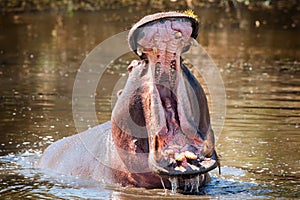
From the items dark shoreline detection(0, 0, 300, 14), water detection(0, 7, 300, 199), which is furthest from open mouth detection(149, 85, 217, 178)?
dark shoreline detection(0, 0, 300, 14)

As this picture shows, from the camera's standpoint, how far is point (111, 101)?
11.2 m

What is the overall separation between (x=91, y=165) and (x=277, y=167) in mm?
1839

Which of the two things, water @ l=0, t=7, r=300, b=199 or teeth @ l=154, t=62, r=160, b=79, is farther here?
water @ l=0, t=7, r=300, b=199

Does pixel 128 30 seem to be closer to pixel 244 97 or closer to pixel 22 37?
pixel 244 97

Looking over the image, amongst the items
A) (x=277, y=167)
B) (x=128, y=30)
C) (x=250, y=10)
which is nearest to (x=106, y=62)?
(x=277, y=167)

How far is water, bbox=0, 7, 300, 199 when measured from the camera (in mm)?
6688

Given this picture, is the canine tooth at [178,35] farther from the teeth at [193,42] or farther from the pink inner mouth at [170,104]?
the teeth at [193,42]

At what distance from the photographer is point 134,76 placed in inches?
227

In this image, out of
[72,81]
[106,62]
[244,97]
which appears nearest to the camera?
[244,97]

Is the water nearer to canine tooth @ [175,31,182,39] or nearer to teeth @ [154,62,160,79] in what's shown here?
teeth @ [154,62,160,79]

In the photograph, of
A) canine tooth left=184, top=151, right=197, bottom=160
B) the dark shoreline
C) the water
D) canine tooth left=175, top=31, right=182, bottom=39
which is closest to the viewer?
canine tooth left=175, top=31, right=182, bottom=39

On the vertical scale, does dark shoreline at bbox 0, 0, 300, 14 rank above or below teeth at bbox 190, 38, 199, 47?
above

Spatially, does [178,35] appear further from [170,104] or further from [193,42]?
[170,104]

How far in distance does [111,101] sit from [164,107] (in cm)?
549
